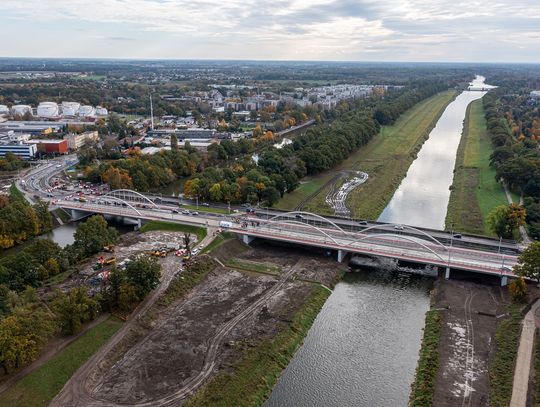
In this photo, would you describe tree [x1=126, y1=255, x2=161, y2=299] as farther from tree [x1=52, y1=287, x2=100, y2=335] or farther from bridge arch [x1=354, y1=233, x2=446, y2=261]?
bridge arch [x1=354, y1=233, x2=446, y2=261]

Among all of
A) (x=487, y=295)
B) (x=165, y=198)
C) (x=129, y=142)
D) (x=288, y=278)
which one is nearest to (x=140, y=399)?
(x=288, y=278)

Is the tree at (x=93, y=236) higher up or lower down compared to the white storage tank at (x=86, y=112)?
lower down

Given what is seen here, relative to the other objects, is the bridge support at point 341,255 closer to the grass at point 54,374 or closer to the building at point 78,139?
the grass at point 54,374

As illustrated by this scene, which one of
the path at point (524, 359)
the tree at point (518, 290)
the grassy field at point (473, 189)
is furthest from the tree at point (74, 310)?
the grassy field at point (473, 189)

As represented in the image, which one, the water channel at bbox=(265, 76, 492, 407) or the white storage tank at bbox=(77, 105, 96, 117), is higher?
the white storage tank at bbox=(77, 105, 96, 117)

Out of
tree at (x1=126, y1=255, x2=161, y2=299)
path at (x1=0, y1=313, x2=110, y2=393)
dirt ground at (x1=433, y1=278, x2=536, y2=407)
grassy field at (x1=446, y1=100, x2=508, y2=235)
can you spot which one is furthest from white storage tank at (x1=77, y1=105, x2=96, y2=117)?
dirt ground at (x1=433, y1=278, x2=536, y2=407)

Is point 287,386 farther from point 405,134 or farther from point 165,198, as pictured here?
point 405,134
